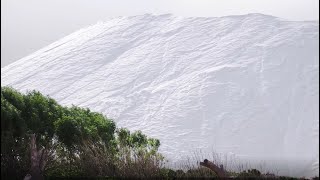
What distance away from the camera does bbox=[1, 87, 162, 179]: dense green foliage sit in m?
23.2

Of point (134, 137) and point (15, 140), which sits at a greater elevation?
point (134, 137)

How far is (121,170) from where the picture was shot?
22719 millimetres

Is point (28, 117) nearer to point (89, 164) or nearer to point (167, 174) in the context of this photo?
point (89, 164)

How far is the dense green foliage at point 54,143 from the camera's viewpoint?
2319 cm

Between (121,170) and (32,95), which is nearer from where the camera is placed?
(121,170)

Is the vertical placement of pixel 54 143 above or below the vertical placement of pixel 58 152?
above

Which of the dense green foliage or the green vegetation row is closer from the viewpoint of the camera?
the green vegetation row

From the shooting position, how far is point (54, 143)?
26875 millimetres

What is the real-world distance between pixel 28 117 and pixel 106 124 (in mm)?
8618

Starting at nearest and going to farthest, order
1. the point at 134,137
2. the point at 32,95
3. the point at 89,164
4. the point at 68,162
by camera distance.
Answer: the point at 89,164 → the point at 68,162 → the point at 32,95 → the point at 134,137

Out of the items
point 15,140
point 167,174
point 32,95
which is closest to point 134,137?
point 32,95

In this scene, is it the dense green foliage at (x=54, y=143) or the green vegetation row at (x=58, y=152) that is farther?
the dense green foliage at (x=54, y=143)

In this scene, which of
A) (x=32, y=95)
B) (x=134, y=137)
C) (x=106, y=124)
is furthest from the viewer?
(x=134, y=137)

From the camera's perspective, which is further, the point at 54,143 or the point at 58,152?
the point at 58,152
